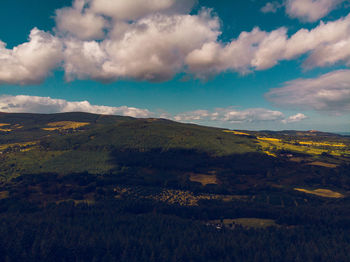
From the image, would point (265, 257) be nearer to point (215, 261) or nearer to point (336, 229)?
point (215, 261)

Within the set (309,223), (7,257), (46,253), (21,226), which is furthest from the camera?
(309,223)

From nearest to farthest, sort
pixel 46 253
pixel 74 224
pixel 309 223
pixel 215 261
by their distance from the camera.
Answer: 1. pixel 46 253
2. pixel 215 261
3. pixel 74 224
4. pixel 309 223

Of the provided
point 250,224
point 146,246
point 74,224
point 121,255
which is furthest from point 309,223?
point 74,224

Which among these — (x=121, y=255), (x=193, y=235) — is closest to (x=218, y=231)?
(x=193, y=235)

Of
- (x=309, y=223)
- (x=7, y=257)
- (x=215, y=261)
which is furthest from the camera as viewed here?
(x=309, y=223)

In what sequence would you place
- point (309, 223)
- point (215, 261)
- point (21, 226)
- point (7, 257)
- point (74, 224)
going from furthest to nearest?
point (309, 223) → point (74, 224) → point (21, 226) → point (215, 261) → point (7, 257)

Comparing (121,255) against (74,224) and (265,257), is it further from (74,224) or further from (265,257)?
(265,257)

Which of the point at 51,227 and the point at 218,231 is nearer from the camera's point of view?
the point at 51,227

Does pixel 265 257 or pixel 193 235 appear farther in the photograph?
pixel 193 235
